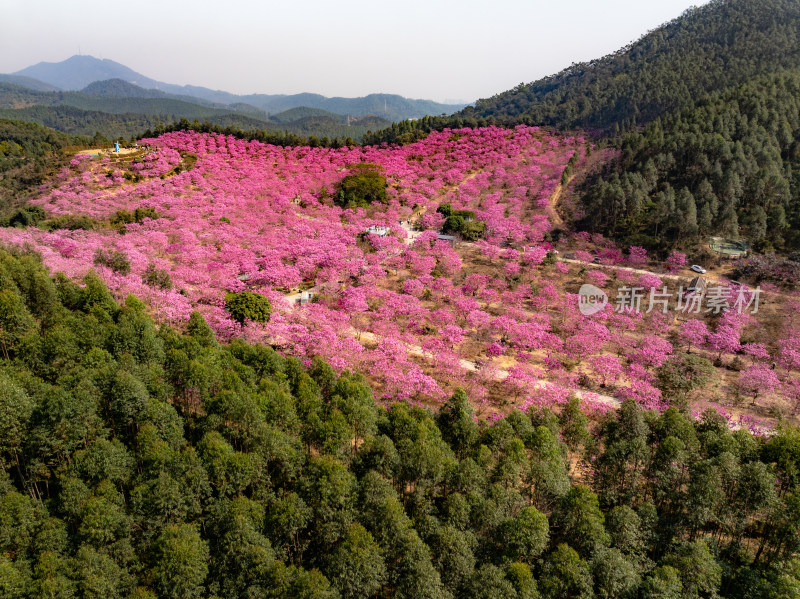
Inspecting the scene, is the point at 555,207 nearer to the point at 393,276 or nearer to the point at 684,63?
the point at 393,276

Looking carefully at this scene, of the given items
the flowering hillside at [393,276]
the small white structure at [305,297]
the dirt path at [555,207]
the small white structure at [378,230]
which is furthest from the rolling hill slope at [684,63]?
the small white structure at [305,297]

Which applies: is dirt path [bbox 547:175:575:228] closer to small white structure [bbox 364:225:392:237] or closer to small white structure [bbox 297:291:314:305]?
small white structure [bbox 364:225:392:237]

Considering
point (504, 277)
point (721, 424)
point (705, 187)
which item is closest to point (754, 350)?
point (721, 424)

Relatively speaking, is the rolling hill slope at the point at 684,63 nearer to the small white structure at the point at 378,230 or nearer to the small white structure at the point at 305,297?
the small white structure at the point at 378,230

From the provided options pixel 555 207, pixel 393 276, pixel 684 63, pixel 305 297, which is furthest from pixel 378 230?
pixel 684 63

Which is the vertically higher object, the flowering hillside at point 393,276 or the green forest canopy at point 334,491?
the flowering hillside at point 393,276

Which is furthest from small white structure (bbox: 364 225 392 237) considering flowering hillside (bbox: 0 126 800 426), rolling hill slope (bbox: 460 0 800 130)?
rolling hill slope (bbox: 460 0 800 130)
